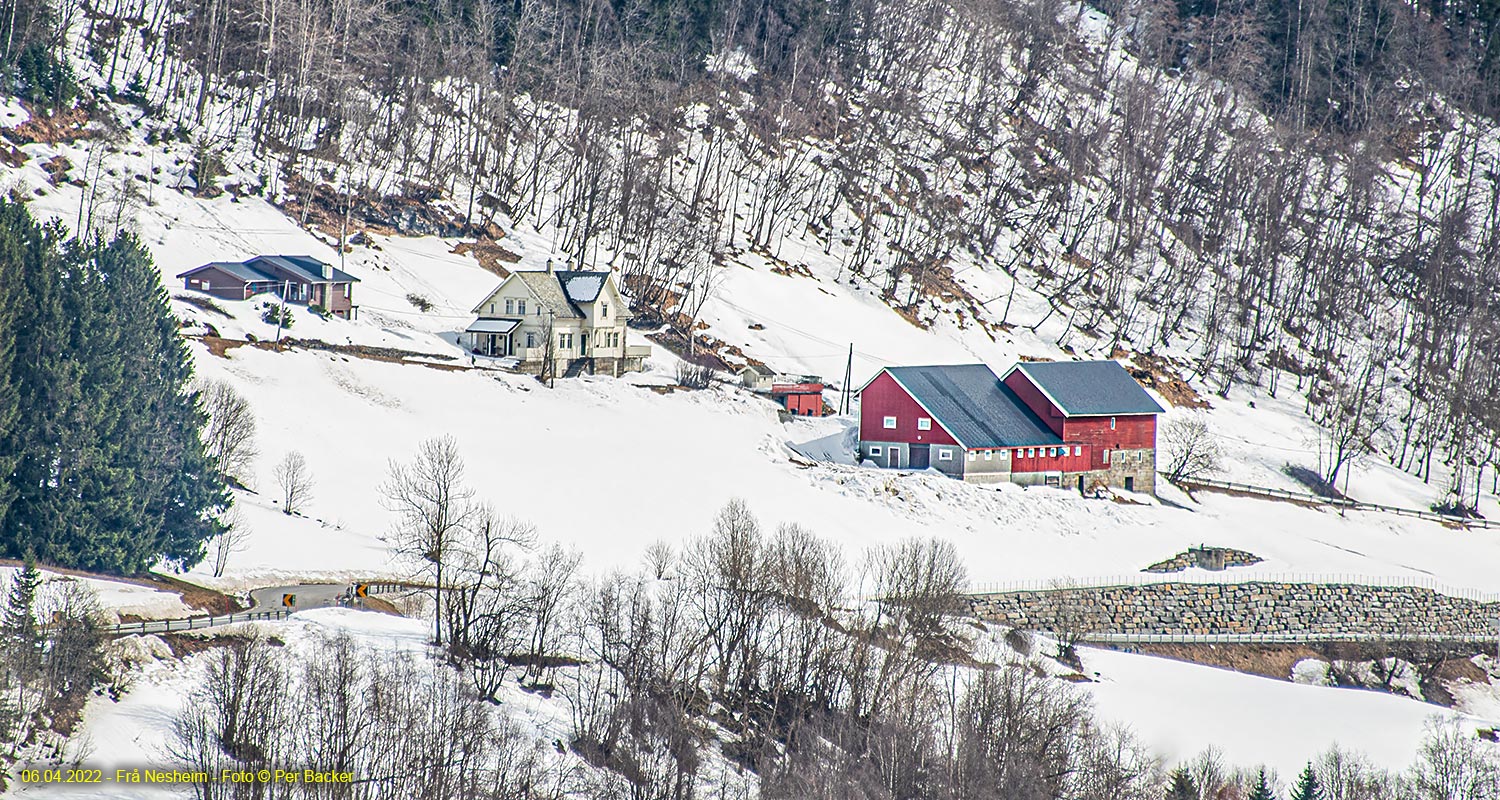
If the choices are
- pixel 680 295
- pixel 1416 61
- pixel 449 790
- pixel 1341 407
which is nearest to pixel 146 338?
pixel 449 790

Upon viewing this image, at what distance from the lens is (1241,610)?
52.2 meters

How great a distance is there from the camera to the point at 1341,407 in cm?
8612

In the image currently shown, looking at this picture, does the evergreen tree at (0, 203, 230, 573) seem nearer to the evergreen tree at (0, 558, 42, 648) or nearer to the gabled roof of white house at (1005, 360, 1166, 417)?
the evergreen tree at (0, 558, 42, 648)

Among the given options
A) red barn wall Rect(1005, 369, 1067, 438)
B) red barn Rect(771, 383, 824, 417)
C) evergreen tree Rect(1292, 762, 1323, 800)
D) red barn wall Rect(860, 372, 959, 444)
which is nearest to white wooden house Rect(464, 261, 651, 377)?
red barn Rect(771, 383, 824, 417)

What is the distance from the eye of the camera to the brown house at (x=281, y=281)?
216ft

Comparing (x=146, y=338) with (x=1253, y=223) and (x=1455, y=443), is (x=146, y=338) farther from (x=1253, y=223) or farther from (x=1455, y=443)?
(x=1253, y=223)

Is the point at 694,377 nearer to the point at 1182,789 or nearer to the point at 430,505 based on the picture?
the point at 430,505

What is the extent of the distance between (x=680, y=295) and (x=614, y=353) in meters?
11.6

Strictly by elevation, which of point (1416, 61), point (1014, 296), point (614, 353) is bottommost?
point (614, 353)

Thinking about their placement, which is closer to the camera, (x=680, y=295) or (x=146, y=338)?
(x=146, y=338)

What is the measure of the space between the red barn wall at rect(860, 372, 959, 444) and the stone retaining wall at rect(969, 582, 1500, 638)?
12.3 metres

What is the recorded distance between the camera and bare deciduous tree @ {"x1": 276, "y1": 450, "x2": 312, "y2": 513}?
47094mm

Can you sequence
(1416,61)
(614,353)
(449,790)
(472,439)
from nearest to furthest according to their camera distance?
(449,790) → (472,439) → (614,353) → (1416,61)

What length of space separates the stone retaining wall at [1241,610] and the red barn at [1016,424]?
10.7 m
